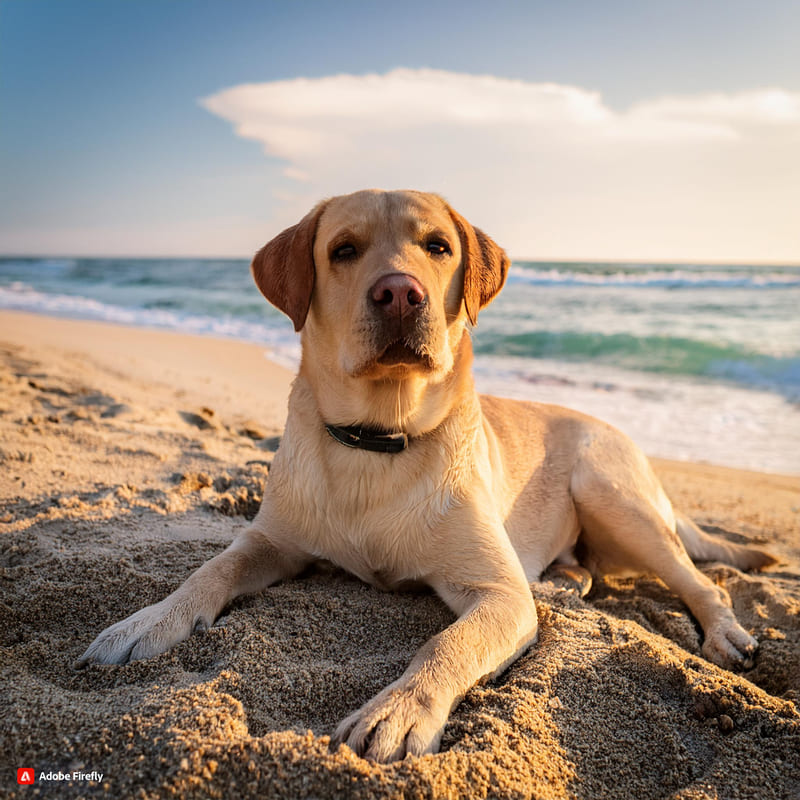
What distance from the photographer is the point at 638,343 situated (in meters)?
13.6

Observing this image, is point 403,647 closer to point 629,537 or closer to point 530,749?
point 530,749

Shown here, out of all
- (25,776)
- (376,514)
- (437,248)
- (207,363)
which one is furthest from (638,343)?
(25,776)

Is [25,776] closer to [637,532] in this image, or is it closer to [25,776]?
[25,776]

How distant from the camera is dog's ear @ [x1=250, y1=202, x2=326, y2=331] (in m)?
2.87

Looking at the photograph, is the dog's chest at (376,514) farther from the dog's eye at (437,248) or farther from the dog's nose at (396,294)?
the dog's eye at (437,248)

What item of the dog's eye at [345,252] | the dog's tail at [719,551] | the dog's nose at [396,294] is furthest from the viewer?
the dog's tail at [719,551]

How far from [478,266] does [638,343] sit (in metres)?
11.5

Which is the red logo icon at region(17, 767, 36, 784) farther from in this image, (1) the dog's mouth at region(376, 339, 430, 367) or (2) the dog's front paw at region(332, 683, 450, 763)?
(1) the dog's mouth at region(376, 339, 430, 367)

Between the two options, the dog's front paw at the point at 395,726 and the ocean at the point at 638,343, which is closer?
the dog's front paw at the point at 395,726

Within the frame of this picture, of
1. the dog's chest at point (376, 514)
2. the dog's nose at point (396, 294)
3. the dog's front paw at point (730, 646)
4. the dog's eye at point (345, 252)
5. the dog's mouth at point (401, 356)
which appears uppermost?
the dog's eye at point (345, 252)

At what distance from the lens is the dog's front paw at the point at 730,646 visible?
112 inches

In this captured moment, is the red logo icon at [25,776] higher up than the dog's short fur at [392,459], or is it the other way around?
the dog's short fur at [392,459]

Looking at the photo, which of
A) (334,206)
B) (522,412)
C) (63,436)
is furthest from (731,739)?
(63,436)

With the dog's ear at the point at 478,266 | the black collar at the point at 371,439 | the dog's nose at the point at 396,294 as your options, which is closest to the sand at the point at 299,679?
the black collar at the point at 371,439
